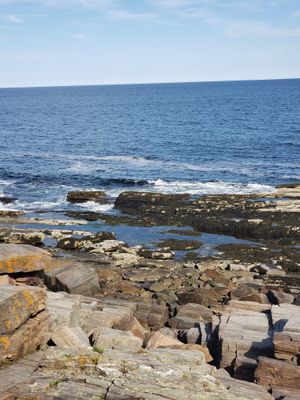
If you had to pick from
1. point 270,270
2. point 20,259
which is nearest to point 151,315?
point 20,259

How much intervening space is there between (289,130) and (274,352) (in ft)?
284

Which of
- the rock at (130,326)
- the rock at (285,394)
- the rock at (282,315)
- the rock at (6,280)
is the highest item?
the rock at (6,280)

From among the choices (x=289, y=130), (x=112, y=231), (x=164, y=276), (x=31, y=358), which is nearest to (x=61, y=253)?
(x=112, y=231)

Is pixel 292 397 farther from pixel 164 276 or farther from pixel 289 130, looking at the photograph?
pixel 289 130

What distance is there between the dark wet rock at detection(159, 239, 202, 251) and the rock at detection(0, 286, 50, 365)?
19.7 meters

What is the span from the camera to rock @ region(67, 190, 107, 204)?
45.7 m

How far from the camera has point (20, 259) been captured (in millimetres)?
17703

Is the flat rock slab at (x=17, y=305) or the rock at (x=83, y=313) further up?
the flat rock slab at (x=17, y=305)

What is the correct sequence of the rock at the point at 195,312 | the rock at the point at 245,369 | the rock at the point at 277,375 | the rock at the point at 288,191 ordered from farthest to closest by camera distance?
the rock at the point at 288,191
the rock at the point at 195,312
the rock at the point at 245,369
the rock at the point at 277,375

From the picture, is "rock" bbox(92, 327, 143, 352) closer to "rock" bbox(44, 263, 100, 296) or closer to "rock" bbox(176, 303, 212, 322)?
"rock" bbox(176, 303, 212, 322)

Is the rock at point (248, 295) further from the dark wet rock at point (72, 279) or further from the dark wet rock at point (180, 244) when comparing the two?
the dark wet rock at point (180, 244)

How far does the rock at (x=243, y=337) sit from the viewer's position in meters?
14.8

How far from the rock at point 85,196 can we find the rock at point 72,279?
2345 cm

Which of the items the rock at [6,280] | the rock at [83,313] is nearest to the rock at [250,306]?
the rock at [83,313]
